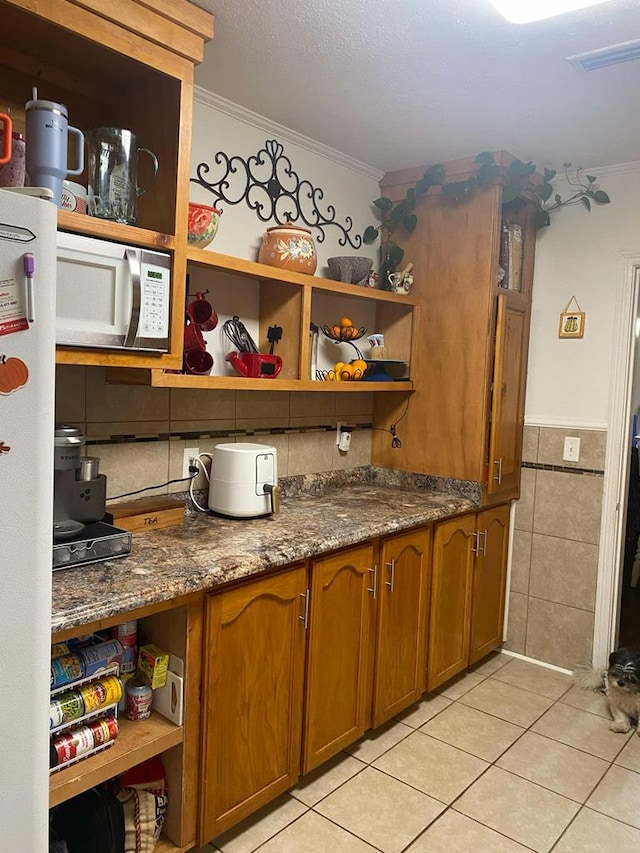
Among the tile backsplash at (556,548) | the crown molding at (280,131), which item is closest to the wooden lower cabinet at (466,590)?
the tile backsplash at (556,548)

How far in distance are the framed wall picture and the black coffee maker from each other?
7.30 feet

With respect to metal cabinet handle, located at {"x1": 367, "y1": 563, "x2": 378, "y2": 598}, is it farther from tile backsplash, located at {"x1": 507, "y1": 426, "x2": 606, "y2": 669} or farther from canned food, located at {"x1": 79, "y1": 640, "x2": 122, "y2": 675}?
tile backsplash, located at {"x1": 507, "y1": 426, "x2": 606, "y2": 669}

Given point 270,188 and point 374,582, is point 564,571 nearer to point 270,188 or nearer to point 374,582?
point 374,582

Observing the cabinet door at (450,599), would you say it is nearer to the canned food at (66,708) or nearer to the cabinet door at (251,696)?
the cabinet door at (251,696)

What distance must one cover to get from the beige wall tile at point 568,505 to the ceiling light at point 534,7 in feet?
6.41

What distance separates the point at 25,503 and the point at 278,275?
55.0 inches

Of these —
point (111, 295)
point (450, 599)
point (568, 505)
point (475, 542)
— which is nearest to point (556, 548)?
point (568, 505)

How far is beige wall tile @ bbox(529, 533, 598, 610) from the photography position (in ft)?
9.80

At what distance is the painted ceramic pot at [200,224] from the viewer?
2.02 m

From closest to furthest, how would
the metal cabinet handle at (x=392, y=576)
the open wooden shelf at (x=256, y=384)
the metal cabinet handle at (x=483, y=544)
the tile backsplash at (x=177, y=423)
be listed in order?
1. the open wooden shelf at (x=256, y=384)
2. the tile backsplash at (x=177, y=423)
3. the metal cabinet handle at (x=392, y=576)
4. the metal cabinet handle at (x=483, y=544)

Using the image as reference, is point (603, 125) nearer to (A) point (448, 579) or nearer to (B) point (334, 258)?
(B) point (334, 258)

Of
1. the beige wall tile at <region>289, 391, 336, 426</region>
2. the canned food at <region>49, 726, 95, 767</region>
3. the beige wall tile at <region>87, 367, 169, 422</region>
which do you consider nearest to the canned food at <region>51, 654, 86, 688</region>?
the canned food at <region>49, 726, 95, 767</region>

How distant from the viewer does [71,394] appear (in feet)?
6.41

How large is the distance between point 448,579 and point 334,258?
4.78ft
